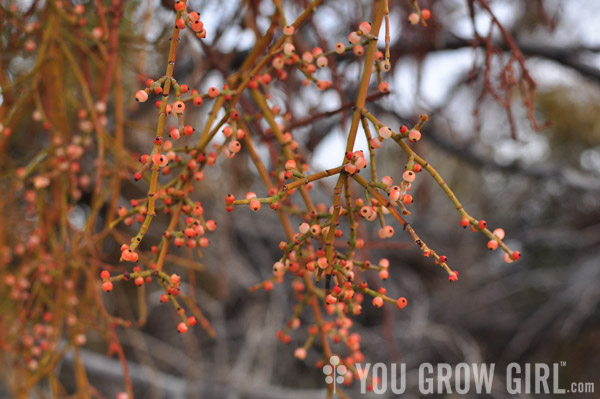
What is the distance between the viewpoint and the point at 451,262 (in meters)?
2.08

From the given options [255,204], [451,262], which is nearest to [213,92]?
[255,204]

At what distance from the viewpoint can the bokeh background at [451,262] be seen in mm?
1450

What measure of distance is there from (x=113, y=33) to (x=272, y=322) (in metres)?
1.21

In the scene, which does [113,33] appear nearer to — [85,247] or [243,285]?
[85,247]

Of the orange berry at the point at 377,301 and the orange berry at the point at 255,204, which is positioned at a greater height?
the orange berry at the point at 255,204

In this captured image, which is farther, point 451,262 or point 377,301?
point 451,262

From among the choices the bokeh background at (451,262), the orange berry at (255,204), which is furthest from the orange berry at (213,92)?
the bokeh background at (451,262)

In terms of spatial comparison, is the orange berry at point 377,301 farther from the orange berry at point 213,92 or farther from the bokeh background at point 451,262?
the bokeh background at point 451,262

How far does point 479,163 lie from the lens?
61.3 inches

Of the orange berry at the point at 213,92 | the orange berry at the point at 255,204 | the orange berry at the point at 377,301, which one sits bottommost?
the orange berry at the point at 377,301

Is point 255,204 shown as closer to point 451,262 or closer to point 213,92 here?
point 213,92

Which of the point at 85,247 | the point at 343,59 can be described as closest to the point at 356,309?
the point at 85,247

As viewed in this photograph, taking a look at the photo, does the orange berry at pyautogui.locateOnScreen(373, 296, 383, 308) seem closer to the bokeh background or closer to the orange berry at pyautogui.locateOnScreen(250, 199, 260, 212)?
the orange berry at pyautogui.locateOnScreen(250, 199, 260, 212)

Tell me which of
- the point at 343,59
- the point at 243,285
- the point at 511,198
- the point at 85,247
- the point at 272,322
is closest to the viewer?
the point at 85,247
